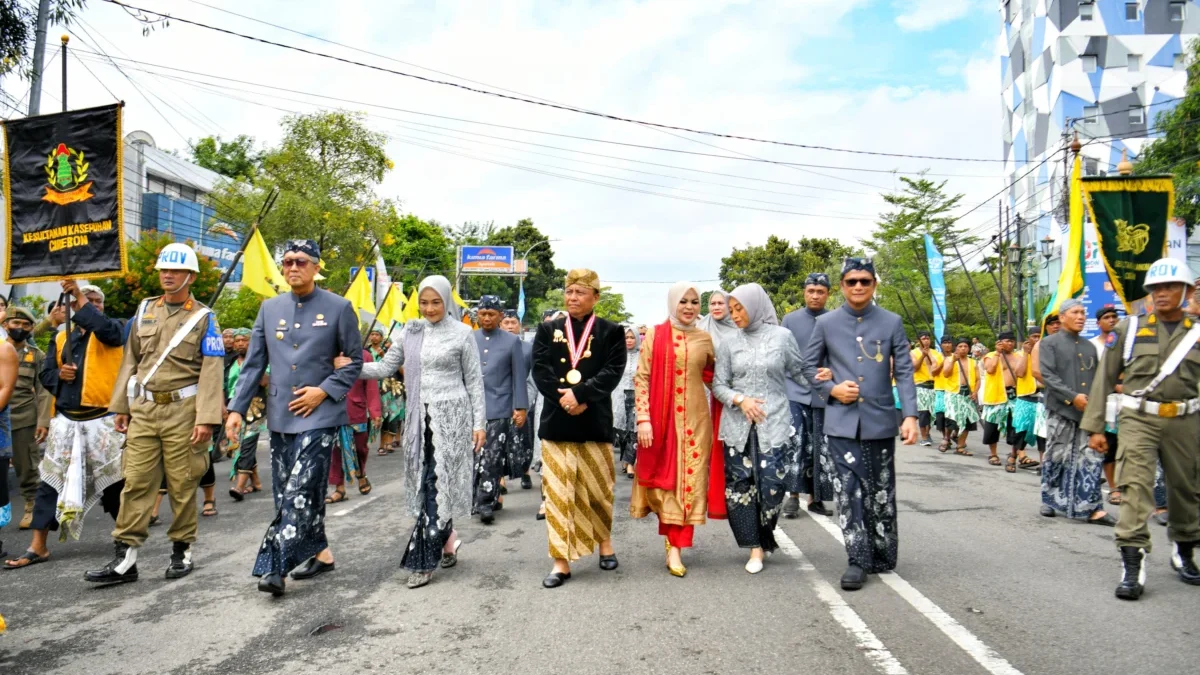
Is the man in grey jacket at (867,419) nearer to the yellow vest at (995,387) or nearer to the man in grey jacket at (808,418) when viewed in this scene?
the man in grey jacket at (808,418)

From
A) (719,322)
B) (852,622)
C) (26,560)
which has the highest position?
(719,322)

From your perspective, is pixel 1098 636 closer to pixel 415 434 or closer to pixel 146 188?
pixel 415 434

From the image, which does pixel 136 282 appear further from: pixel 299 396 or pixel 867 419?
pixel 867 419

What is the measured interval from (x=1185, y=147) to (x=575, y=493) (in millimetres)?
23015

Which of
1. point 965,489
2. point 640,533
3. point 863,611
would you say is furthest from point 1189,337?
point 965,489

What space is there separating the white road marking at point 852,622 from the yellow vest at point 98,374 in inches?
209

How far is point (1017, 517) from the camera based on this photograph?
26.6 feet

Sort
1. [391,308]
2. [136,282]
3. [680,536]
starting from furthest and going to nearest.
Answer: [136,282] < [391,308] < [680,536]

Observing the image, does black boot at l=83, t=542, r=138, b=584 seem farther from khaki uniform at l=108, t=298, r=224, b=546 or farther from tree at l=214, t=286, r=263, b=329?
tree at l=214, t=286, r=263, b=329

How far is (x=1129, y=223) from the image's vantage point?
9156 mm

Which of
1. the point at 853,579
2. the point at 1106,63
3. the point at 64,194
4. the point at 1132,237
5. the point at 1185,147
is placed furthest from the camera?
the point at 1106,63

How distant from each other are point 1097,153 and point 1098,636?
2052 inches

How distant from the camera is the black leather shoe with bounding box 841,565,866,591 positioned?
5332 millimetres

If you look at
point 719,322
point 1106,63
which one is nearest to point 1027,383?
point 719,322
